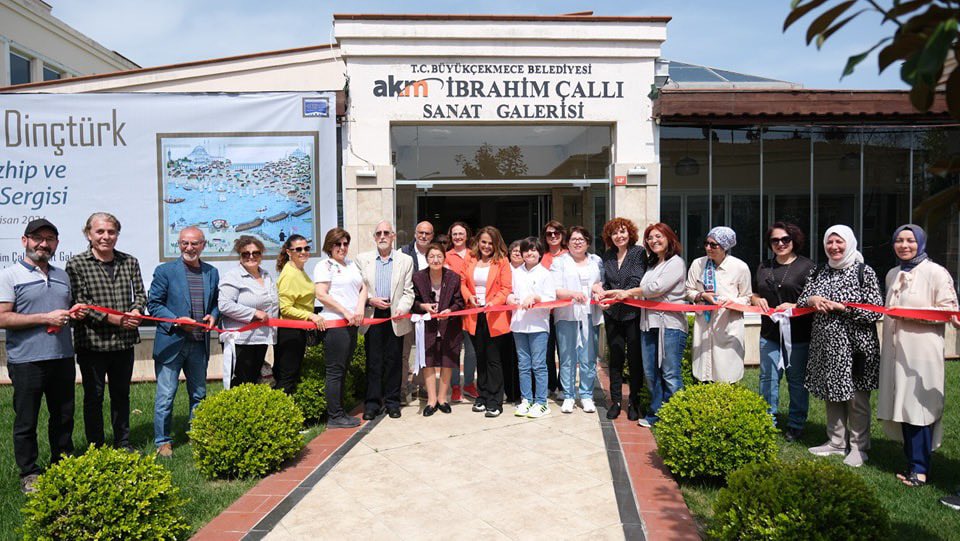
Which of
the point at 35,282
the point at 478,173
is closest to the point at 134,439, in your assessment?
the point at 35,282

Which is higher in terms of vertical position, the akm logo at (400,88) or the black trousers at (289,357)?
the akm logo at (400,88)

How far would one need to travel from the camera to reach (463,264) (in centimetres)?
745

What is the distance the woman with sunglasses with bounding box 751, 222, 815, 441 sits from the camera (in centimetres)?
590

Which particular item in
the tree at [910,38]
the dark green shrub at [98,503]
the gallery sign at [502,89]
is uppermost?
the gallery sign at [502,89]

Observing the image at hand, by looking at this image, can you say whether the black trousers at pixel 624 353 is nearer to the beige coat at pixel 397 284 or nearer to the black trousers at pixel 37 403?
the beige coat at pixel 397 284

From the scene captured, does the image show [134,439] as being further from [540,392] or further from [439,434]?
[540,392]

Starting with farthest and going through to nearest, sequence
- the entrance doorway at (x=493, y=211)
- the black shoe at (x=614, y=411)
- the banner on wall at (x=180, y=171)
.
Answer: the entrance doorway at (x=493, y=211) → the banner on wall at (x=180, y=171) → the black shoe at (x=614, y=411)

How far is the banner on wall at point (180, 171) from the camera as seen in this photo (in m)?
9.43

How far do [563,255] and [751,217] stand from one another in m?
5.23

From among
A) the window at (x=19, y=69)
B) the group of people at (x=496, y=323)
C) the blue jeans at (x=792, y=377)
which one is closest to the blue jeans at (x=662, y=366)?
the group of people at (x=496, y=323)

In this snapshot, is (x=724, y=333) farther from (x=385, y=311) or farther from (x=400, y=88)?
(x=400, y=88)

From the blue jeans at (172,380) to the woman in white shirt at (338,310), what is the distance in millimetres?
1188

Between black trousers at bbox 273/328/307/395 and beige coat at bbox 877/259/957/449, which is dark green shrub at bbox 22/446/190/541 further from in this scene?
beige coat at bbox 877/259/957/449

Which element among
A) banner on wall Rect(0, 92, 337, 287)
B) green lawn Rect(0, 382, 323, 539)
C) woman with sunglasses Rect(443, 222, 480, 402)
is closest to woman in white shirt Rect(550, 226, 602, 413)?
woman with sunglasses Rect(443, 222, 480, 402)
